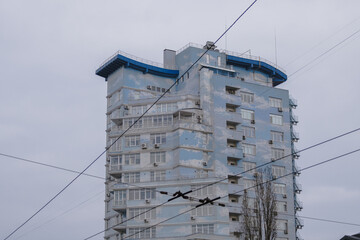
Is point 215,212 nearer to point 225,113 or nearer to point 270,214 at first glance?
point 270,214

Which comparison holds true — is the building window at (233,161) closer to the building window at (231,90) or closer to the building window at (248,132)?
the building window at (248,132)

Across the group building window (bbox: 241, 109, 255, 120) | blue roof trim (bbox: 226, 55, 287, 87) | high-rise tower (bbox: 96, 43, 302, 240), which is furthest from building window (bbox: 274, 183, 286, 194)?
blue roof trim (bbox: 226, 55, 287, 87)

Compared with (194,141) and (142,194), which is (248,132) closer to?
(194,141)

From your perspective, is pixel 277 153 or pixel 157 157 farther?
pixel 277 153

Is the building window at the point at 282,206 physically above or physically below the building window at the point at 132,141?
below

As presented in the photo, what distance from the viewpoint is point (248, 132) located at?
9981cm

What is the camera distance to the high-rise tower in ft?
286

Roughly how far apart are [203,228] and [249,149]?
62.0 ft

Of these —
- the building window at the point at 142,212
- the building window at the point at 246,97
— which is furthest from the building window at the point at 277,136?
the building window at the point at 142,212

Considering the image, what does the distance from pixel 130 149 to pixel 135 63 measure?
1543cm

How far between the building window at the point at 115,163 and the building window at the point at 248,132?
20.0 metres

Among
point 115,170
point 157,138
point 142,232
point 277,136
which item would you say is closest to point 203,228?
point 142,232

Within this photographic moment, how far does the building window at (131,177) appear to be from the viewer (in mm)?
91438

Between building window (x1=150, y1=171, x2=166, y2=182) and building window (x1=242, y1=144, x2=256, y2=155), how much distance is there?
14399 mm
